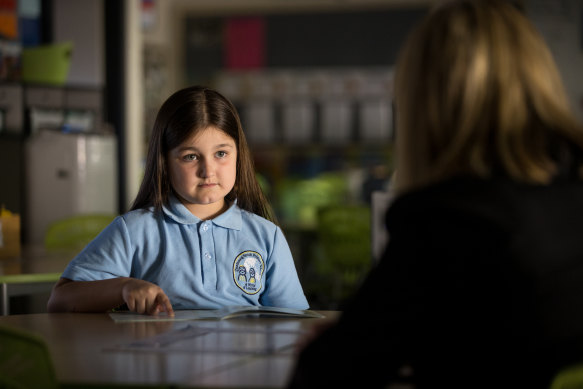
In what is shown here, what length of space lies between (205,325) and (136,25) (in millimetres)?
4468

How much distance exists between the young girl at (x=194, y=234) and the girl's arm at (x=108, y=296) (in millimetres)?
15

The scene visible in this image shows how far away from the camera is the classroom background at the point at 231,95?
4.76 metres

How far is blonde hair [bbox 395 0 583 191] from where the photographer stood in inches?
33.5

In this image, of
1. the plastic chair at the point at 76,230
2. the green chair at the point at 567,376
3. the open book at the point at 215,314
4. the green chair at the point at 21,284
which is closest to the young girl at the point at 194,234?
the open book at the point at 215,314

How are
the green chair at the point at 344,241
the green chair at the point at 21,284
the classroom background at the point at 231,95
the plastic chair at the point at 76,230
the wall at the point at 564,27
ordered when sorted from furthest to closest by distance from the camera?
the green chair at the point at 344,241 < the classroom background at the point at 231,95 < the wall at the point at 564,27 < the plastic chair at the point at 76,230 < the green chair at the point at 21,284

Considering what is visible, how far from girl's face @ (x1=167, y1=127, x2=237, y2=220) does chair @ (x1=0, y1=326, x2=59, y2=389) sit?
2.42ft

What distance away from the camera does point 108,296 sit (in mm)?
1505

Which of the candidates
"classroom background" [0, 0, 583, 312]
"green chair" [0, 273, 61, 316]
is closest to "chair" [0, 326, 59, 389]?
"green chair" [0, 273, 61, 316]

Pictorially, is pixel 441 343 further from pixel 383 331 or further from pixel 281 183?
pixel 281 183

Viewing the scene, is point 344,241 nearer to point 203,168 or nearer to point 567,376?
point 203,168

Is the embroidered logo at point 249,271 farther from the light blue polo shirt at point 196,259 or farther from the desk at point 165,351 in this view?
the desk at point 165,351

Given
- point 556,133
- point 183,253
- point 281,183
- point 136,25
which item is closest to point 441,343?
point 556,133

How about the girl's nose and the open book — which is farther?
the girl's nose

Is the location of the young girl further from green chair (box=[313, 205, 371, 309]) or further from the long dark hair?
green chair (box=[313, 205, 371, 309])
